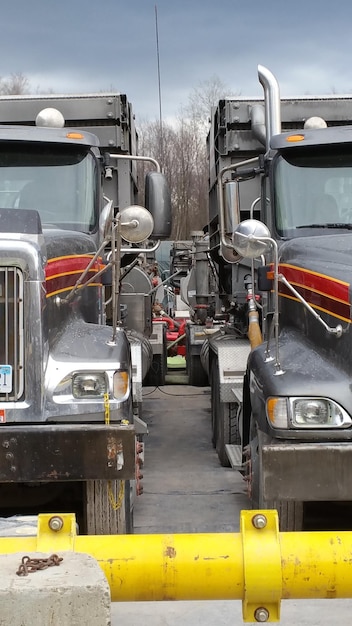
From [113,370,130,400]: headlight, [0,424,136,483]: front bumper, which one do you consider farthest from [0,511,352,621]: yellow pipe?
[113,370,130,400]: headlight

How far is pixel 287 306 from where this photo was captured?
17.7ft

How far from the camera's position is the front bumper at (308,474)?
391 centimetres

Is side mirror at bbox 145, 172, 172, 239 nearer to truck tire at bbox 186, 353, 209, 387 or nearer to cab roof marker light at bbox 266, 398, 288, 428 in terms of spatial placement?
cab roof marker light at bbox 266, 398, 288, 428

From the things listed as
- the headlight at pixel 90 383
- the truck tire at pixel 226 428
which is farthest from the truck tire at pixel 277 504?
the truck tire at pixel 226 428

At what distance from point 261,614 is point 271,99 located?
4722 mm

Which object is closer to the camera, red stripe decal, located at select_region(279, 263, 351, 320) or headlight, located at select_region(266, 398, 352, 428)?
headlight, located at select_region(266, 398, 352, 428)

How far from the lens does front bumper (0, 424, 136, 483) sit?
13.2 feet

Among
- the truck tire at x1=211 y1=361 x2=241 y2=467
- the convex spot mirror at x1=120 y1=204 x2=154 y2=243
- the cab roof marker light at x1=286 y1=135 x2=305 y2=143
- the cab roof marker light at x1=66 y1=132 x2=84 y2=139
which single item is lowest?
the truck tire at x1=211 y1=361 x2=241 y2=467

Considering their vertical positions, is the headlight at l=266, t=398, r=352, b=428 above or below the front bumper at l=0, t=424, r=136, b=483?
above

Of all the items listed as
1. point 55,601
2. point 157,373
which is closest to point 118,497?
point 55,601

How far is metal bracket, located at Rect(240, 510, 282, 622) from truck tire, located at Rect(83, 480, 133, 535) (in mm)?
1786

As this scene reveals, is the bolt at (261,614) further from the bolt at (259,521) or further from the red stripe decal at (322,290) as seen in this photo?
the red stripe decal at (322,290)

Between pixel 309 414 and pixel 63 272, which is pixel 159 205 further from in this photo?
pixel 309 414

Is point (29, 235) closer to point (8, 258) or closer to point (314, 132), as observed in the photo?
point (8, 258)
